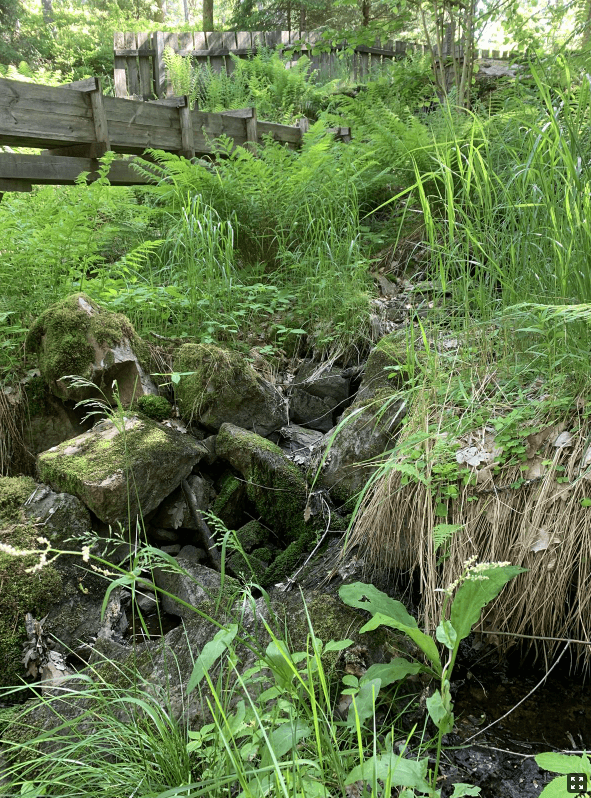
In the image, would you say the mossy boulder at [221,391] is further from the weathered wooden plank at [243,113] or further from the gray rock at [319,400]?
the weathered wooden plank at [243,113]

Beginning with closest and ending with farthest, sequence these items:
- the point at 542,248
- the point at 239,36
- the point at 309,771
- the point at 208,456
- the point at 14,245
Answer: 1. the point at 309,771
2. the point at 542,248
3. the point at 208,456
4. the point at 14,245
5. the point at 239,36

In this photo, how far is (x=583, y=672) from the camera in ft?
6.66

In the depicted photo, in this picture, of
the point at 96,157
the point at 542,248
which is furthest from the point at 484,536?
the point at 96,157

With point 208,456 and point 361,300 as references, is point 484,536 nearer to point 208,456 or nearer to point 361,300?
point 208,456

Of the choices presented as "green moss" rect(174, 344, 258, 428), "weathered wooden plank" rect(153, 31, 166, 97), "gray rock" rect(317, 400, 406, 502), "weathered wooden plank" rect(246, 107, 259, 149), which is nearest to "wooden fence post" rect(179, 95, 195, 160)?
"weathered wooden plank" rect(246, 107, 259, 149)

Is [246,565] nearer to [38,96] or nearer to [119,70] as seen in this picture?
[38,96]

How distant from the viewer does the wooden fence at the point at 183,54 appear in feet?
40.5

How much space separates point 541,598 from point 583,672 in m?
0.33

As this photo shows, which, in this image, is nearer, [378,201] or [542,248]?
[542,248]

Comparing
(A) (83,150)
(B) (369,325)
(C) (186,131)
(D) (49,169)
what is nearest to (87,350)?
(B) (369,325)

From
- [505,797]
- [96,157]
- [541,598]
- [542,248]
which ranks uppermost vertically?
[96,157]

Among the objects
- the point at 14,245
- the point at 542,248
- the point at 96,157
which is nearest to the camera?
the point at 542,248

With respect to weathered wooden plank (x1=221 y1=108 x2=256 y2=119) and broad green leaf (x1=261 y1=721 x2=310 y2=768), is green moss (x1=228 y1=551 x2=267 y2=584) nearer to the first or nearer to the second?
broad green leaf (x1=261 y1=721 x2=310 y2=768)

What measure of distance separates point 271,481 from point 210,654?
174 centimetres
